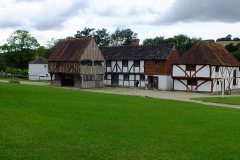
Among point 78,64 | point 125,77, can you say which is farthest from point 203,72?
point 78,64

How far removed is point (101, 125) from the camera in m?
15.6

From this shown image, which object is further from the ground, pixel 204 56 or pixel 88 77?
pixel 204 56

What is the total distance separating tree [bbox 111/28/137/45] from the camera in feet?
332

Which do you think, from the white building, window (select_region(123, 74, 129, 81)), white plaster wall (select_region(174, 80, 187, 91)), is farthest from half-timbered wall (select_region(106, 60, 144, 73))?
the white building

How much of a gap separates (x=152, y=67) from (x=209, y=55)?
8238 mm

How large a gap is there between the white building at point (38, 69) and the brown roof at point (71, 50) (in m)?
16.3

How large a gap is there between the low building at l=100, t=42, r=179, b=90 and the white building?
1665 cm

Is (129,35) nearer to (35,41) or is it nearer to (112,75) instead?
(35,41)

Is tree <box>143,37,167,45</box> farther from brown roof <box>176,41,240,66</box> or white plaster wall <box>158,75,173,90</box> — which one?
brown roof <box>176,41,240,66</box>

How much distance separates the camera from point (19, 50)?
85.2 metres

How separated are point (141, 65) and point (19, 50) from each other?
117ft

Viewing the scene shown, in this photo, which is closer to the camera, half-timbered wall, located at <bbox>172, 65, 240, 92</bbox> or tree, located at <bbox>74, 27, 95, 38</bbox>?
half-timbered wall, located at <bbox>172, 65, 240, 92</bbox>

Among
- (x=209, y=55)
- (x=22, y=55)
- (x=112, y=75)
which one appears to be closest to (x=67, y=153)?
(x=209, y=55)

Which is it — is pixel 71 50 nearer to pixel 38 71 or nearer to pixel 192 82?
pixel 192 82
